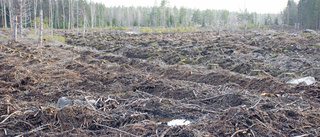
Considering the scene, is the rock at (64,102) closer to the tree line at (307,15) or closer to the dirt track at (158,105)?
the dirt track at (158,105)

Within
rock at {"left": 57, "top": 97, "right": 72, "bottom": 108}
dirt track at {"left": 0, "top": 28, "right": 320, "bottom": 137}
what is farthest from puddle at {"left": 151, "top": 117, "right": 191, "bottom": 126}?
rock at {"left": 57, "top": 97, "right": 72, "bottom": 108}

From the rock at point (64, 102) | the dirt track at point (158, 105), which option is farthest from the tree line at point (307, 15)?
the rock at point (64, 102)

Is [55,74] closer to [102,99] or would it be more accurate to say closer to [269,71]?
[102,99]

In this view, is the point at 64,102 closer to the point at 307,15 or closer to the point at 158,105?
the point at 158,105

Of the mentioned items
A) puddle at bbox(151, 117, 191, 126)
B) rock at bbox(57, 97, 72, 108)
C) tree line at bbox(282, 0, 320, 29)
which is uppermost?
tree line at bbox(282, 0, 320, 29)

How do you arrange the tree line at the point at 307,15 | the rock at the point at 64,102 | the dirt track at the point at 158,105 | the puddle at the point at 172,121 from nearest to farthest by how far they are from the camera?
the dirt track at the point at 158,105 < the puddle at the point at 172,121 < the rock at the point at 64,102 < the tree line at the point at 307,15

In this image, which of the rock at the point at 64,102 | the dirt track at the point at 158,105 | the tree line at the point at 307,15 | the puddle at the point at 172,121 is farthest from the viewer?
the tree line at the point at 307,15

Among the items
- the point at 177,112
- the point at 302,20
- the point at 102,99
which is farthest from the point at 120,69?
the point at 302,20

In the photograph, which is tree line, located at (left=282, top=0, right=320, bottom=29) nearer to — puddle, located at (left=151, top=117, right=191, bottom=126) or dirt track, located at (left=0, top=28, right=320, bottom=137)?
dirt track, located at (left=0, top=28, right=320, bottom=137)

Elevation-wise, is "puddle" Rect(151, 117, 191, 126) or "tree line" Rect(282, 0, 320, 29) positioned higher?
"tree line" Rect(282, 0, 320, 29)

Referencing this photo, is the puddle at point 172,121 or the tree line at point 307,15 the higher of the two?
the tree line at point 307,15

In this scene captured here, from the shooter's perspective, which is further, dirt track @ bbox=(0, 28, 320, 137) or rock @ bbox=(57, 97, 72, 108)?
rock @ bbox=(57, 97, 72, 108)

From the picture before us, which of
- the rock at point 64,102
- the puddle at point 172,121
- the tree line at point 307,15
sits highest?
the tree line at point 307,15

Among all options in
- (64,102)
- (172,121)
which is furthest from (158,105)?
(64,102)
